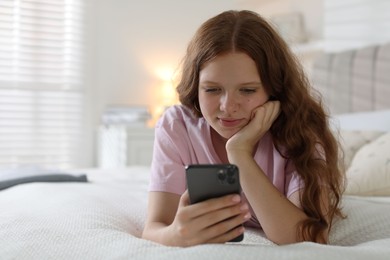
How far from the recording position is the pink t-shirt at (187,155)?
1.08 m

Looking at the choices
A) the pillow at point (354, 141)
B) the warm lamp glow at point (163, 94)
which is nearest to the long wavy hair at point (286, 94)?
the pillow at point (354, 141)

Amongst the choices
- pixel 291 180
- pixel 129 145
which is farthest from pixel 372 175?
pixel 129 145

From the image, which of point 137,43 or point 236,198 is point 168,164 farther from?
point 137,43

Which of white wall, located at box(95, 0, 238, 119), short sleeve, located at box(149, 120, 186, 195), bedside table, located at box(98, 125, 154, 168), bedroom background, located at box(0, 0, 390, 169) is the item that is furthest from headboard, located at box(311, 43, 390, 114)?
short sleeve, located at box(149, 120, 186, 195)

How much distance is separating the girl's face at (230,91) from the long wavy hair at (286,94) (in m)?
0.02

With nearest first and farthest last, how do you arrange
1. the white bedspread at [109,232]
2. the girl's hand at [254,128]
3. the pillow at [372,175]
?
the white bedspread at [109,232] < the girl's hand at [254,128] < the pillow at [372,175]

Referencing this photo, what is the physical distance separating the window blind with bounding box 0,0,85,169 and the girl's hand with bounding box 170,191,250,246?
297cm

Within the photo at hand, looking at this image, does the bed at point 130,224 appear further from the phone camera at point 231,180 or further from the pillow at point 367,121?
the pillow at point 367,121

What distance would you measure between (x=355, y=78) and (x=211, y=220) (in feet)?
6.93

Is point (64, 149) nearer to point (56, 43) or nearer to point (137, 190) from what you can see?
point (56, 43)

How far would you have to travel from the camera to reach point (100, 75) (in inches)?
151

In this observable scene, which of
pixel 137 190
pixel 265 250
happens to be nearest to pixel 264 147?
pixel 265 250

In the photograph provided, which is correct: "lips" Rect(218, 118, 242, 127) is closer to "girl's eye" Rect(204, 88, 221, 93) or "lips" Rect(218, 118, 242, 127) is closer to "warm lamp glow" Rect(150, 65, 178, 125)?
"girl's eye" Rect(204, 88, 221, 93)

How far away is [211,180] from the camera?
2.48 feet
